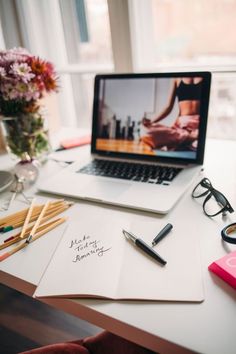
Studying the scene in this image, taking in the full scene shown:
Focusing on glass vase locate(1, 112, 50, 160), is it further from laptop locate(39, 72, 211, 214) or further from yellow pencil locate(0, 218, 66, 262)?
yellow pencil locate(0, 218, 66, 262)

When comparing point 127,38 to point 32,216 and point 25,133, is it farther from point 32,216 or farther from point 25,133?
point 32,216

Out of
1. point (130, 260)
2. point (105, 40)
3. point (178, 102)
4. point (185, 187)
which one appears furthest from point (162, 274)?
point (105, 40)

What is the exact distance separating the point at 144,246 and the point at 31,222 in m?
0.28

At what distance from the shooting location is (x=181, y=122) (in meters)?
0.87

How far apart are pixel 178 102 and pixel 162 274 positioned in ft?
1.72

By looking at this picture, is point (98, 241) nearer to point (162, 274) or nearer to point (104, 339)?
point (162, 274)

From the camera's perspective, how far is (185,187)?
29.9 inches

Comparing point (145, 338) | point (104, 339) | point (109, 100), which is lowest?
point (104, 339)

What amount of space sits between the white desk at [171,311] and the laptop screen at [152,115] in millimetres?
296

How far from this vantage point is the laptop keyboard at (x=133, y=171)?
0.82m

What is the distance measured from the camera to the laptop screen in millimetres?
844

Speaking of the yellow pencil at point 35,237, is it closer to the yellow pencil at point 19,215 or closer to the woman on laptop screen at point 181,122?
the yellow pencil at point 19,215

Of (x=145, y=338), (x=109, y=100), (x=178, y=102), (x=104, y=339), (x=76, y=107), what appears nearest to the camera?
(x=145, y=338)

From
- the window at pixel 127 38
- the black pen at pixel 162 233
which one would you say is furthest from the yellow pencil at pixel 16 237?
the window at pixel 127 38
